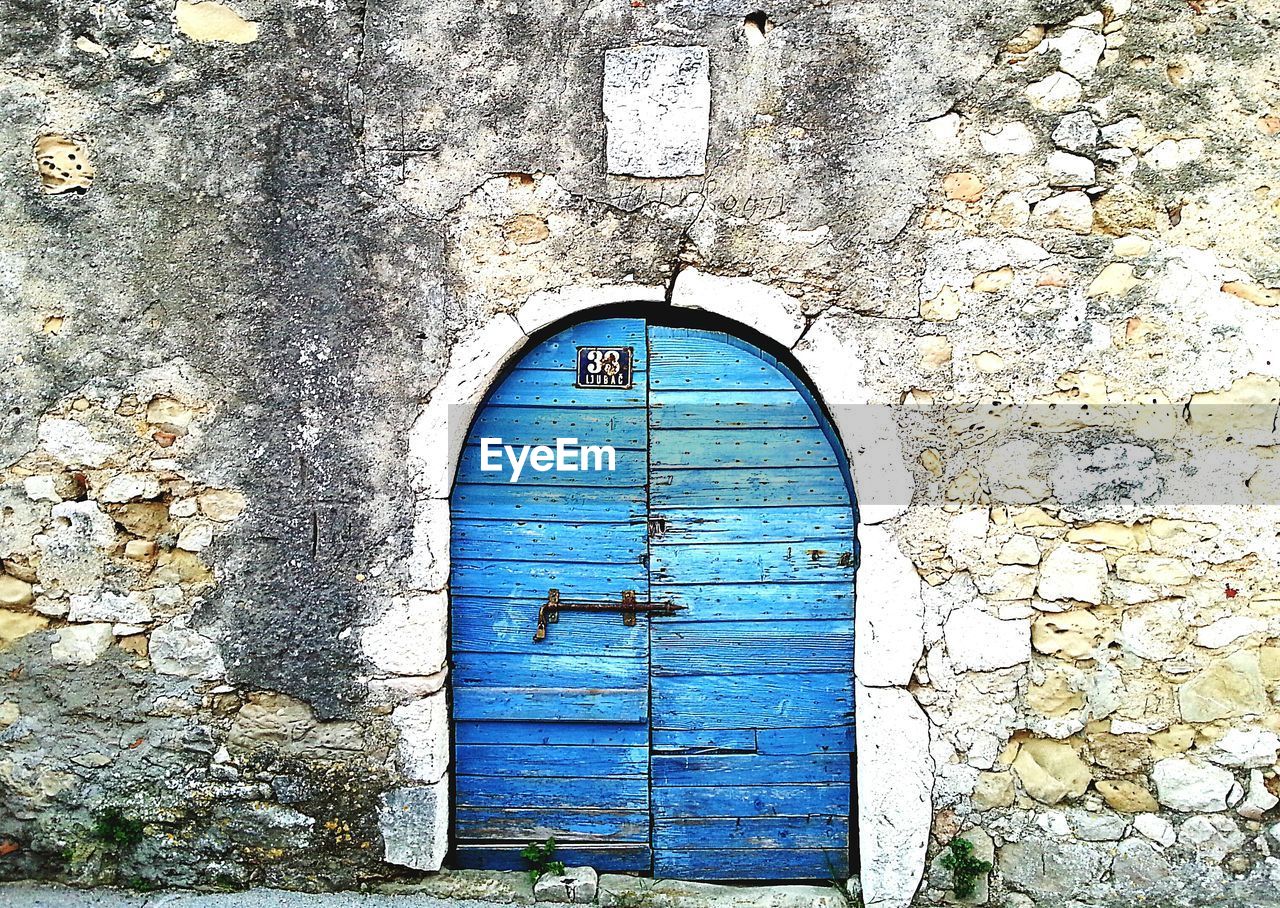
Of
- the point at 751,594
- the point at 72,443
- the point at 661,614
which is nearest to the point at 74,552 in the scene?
the point at 72,443

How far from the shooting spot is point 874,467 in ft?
9.17

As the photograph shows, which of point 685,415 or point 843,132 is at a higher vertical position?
point 843,132

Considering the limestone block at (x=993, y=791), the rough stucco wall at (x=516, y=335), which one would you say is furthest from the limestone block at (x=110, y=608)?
the limestone block at (x=993, y=791)

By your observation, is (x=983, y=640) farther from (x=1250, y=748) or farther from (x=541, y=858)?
(x=541, y=858)

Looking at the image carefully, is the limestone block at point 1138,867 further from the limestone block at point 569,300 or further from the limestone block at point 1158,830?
the limestone block at point 569,300

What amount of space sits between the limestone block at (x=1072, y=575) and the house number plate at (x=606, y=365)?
4.64 feet

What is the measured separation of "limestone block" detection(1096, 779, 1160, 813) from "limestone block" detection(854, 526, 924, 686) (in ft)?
2.25

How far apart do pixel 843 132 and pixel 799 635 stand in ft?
5.20

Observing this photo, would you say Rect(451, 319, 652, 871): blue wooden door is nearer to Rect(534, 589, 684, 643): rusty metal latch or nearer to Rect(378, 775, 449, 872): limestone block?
Rect(534, 589, 684, 643): rusty metal latch

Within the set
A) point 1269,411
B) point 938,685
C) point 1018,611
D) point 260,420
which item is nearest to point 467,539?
point 260,420

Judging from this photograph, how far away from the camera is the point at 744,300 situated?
2.81 meters

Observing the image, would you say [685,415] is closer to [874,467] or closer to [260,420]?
[874,467]

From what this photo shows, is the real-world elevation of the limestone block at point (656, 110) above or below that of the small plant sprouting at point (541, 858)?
above

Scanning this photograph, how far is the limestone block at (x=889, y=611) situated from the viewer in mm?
2783
